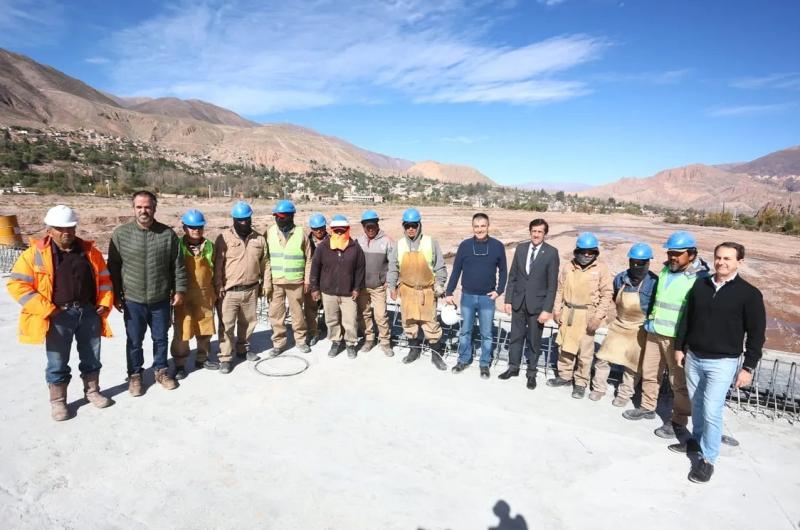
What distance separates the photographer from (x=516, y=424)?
4059 millimetres

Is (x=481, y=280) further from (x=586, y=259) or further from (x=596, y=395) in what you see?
(x=596, y=395)

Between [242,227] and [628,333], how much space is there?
437 cm

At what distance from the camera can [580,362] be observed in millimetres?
4699

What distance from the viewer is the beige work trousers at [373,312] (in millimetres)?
5523

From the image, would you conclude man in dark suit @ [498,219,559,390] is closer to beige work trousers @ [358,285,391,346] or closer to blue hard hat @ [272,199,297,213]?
beige work trousers @ [358,285,391,346]

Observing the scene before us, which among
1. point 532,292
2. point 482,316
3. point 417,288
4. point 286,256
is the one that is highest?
point 286,256

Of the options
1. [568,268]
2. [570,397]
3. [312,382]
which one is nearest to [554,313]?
[568,268]

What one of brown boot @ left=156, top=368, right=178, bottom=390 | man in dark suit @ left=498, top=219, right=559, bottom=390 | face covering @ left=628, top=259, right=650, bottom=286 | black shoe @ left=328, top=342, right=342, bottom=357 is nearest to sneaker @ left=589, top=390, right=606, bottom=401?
man in dark suit @ left=498, top=219, right=559, bottom=390

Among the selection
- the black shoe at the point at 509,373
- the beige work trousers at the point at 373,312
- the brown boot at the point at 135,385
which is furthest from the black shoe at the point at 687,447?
the brown boot at the point at 135,385

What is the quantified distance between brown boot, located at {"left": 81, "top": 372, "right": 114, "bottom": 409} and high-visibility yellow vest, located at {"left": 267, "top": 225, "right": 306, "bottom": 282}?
83.3 inches

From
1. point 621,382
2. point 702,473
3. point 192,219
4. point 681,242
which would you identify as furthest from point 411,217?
point 702,473

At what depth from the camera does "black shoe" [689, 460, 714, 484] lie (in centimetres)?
331

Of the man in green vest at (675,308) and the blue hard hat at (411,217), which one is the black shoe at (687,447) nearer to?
the man in green vest at (675,308)

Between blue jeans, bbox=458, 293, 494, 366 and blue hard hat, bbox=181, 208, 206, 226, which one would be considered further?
blue jeans, bbox=458, 293, 494, 366
